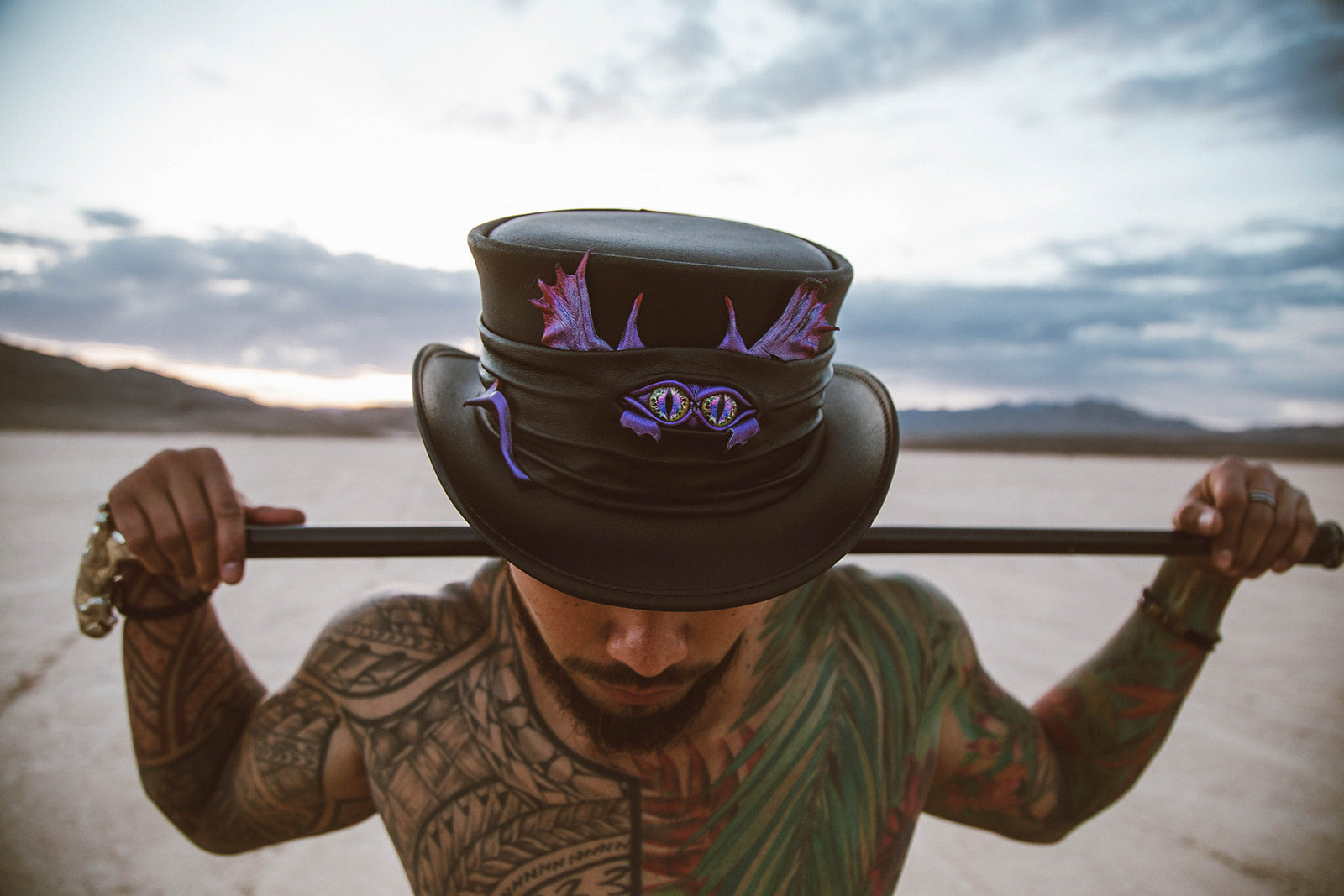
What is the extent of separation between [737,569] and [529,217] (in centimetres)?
59

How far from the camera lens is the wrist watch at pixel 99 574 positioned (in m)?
1.11

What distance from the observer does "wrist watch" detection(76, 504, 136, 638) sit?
111 cm

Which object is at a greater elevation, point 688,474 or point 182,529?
Answer: point 688,474

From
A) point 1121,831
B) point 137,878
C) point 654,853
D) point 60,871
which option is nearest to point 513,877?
point 654,853

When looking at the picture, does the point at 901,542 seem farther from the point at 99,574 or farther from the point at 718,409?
the point at 99,574

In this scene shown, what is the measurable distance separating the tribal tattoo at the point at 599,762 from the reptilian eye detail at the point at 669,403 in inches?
29.8

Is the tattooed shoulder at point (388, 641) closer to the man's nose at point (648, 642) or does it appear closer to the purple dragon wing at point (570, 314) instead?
the man's nose at point (648, 642)

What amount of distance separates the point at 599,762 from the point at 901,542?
71 cm

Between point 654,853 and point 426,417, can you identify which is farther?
point 654,853

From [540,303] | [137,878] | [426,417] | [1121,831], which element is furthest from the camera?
[1121,831]

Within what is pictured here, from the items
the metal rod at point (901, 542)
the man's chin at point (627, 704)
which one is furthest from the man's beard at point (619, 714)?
the metal rod at point (901, 542)

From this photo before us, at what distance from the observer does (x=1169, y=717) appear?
1.51 m

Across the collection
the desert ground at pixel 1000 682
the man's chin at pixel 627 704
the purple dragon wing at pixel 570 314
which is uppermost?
the purple dragon wing at pixel 570 314

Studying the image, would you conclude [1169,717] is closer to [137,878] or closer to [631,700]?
[631,700]
